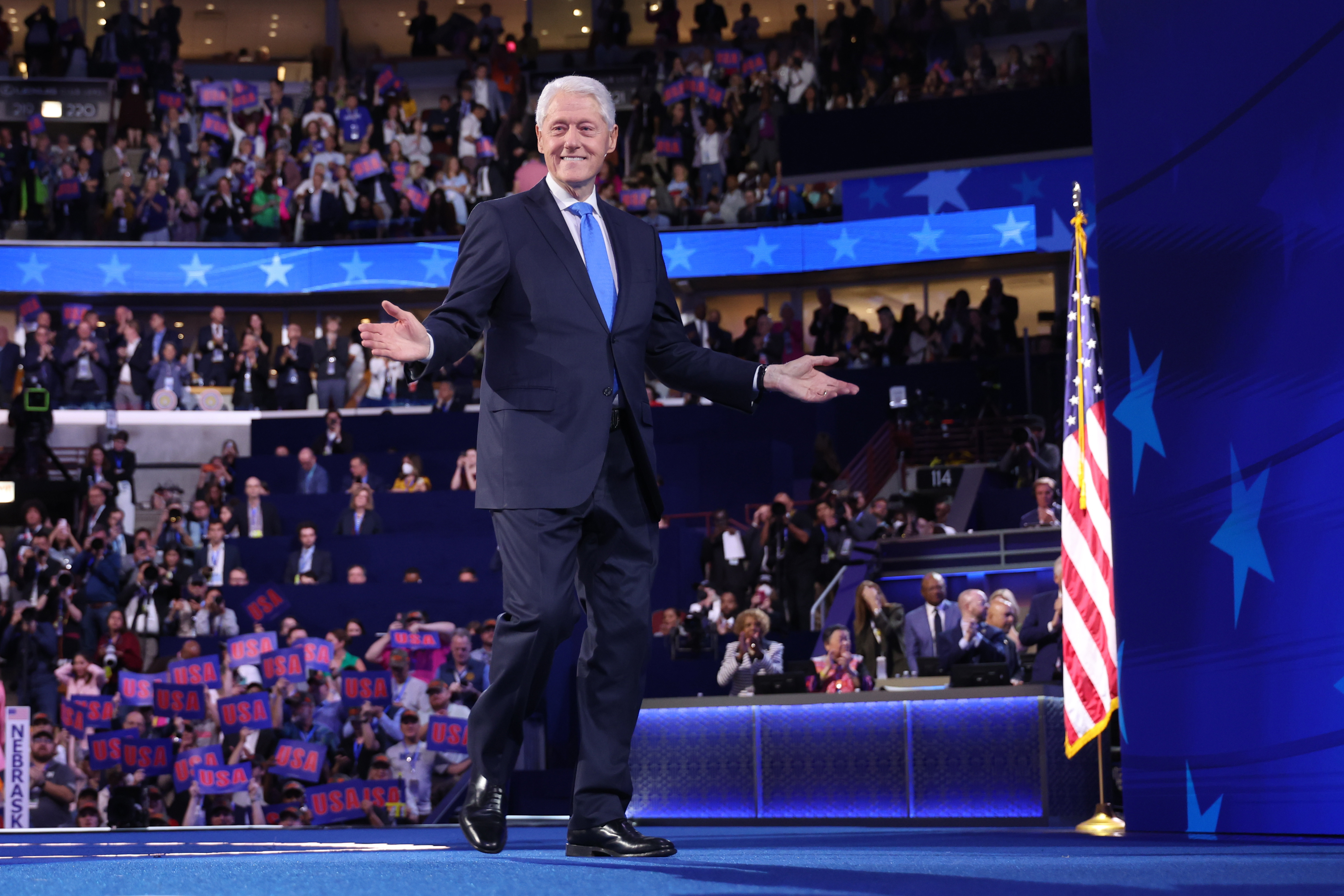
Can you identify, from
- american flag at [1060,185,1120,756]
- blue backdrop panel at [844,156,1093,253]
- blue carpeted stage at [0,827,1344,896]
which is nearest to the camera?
blue carpeted stage at [0,827,1344,896]

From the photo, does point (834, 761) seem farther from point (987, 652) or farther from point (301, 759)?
point (301, 759)

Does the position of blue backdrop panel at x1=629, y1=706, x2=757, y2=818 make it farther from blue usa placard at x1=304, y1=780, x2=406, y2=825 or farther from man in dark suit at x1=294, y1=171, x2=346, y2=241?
man in dark suit at x1=294, y1=171, x2=346, y2=241

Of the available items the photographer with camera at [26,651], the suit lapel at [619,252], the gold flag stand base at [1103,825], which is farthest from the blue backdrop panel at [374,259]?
the suit lapel at [619,252]

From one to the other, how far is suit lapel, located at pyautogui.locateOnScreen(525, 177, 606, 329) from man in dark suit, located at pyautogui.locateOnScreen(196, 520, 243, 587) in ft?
35.8

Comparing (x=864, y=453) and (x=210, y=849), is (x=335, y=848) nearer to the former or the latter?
(x=210, y=849)

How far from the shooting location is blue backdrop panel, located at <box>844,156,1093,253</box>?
19.4m

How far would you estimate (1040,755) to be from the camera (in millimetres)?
7809

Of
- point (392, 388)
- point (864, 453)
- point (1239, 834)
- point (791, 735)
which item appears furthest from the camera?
point (392, 388)

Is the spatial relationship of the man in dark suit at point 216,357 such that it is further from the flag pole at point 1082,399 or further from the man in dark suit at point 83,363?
the flag pole at point 1082,399

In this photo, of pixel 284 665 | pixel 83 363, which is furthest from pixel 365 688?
pixel 83 363

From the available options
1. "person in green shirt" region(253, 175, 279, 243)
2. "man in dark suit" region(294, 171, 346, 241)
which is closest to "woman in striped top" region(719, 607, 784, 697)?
"man in dark suit" region(294, 171, 346, 241)

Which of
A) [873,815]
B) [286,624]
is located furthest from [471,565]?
[873,815]

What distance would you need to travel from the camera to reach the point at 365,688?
404 inches

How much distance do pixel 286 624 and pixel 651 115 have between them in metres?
11.9
